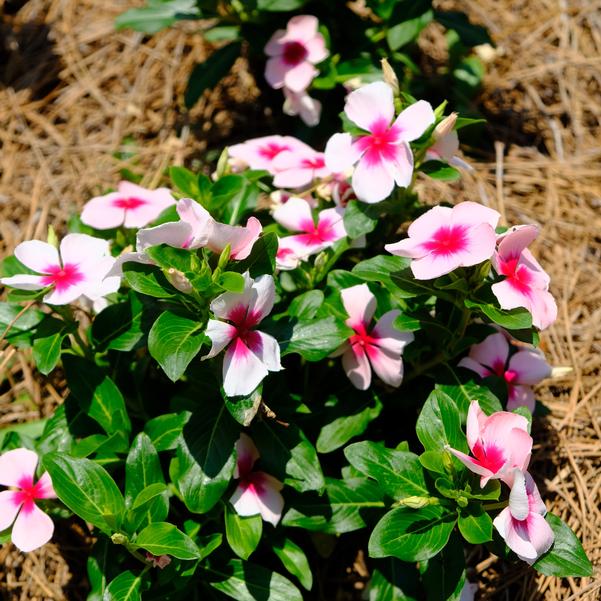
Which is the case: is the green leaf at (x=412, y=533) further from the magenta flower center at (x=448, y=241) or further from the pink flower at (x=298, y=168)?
the pink flower at (x=298, y=168)

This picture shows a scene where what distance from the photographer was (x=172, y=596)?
6.01 feet

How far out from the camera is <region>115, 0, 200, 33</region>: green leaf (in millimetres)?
2840

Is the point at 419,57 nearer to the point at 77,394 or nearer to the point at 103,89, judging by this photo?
the point at 103,89

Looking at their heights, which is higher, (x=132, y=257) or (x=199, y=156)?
(x=132, y=257)

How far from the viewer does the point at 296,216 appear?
6.70 feet

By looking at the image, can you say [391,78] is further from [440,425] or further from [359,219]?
[440,425]

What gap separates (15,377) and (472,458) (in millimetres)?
1688

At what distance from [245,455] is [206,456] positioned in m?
0.18

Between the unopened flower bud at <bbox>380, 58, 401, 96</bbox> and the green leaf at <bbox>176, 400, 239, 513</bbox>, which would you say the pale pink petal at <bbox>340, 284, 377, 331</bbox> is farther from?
the unopened flower bud at <bbox>380, 58, 401, 96</bbox>

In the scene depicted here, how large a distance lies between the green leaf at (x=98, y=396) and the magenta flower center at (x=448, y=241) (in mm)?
878

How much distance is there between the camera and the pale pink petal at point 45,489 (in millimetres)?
1865

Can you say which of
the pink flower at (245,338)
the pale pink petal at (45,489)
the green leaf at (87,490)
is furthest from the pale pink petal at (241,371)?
the pale pink petal at (45,489)

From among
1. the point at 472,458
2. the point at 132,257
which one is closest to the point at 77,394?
the point at 132,257

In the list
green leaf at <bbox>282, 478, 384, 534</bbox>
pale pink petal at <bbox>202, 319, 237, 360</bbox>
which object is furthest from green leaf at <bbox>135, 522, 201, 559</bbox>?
pale pink petal at <bbox>202, 319, 237, 360</bbox>
